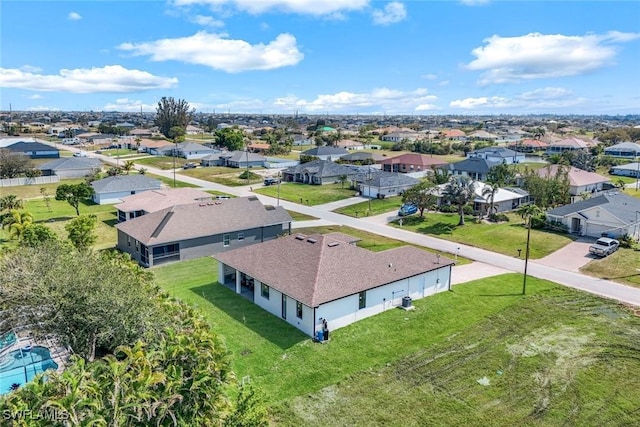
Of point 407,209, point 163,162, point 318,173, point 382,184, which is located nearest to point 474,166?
point 382,184

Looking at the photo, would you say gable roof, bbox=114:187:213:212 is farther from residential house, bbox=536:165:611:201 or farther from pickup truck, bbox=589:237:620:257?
residential house, bbox=536:165:611:201

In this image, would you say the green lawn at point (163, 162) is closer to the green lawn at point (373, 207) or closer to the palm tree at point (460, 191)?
the green lawn at point (373, 207)

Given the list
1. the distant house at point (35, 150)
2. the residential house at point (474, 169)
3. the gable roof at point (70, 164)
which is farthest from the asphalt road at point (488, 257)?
the distant house at point (35, 150)

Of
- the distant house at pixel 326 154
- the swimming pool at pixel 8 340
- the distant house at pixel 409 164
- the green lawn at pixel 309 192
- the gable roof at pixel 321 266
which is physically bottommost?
the green lawn at pixel 309 192

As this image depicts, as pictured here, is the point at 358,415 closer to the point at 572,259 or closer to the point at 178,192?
the point at 572,259

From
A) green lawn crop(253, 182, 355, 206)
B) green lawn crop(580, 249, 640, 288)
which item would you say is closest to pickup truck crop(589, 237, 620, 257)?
green lawn crop(580, 249, 640, 288)

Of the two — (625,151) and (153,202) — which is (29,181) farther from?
(625,151)
